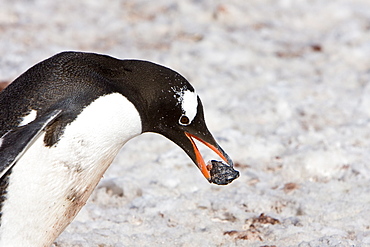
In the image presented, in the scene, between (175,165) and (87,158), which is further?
(175,165)

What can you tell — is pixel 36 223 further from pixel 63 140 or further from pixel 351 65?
pixel 351 65

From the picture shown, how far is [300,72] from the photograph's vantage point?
559 centimetres

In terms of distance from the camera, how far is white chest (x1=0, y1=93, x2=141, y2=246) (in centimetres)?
251

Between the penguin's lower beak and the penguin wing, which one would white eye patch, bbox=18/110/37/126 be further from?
the penguin's lower beak

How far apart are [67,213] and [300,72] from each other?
336 cm

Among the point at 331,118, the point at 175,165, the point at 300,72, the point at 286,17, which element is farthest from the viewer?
the point at 286,17

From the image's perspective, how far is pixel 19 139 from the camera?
241 cm

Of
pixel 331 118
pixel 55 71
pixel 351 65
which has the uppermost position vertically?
pixel 351 65

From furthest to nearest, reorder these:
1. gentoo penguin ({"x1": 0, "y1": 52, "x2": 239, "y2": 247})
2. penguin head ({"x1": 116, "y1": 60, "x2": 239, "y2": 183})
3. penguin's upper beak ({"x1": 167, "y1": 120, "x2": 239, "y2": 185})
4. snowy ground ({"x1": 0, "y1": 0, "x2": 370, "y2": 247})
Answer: snowy ground ({"x1": 0, "y1": 0, "x2": 370, "y2": 247}) < penguin's upper beak ({"x1": 167, "y1": 120, "x2": 239, "y2": 185}) < penguin head ({"x1": 116, "y1": 60, "x2": 239, "y2": 183}) < gentoo penguin ({"x1": 0, "y1": 52, "x2": 239, "y2": 247})

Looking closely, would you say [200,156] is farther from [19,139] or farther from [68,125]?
[19,139]

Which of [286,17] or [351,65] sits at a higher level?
[286,17]

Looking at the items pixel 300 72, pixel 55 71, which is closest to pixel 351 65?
pixel 300 72

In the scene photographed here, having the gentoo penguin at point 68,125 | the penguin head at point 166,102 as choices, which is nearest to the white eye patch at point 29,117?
the gentoo penguin at point 68,125

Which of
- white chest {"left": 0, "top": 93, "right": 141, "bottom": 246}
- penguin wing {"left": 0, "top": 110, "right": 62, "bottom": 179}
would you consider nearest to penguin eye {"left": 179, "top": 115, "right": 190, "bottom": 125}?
white chest {"left": 0, "top": 93, "right": 141, "bottom": 246}
